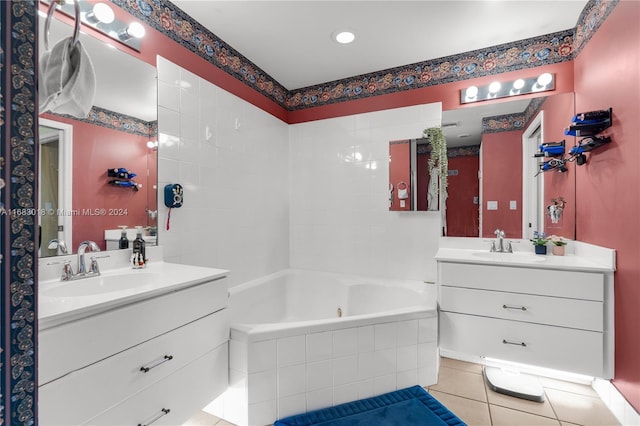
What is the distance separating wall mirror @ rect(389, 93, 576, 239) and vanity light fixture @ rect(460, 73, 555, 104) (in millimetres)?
70

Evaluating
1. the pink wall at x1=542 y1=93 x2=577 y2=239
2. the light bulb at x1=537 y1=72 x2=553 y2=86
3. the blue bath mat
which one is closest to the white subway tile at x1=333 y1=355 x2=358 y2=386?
the blue bath mat

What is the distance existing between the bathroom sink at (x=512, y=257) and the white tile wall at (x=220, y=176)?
Answer: 1.77m

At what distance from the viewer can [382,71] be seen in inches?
107

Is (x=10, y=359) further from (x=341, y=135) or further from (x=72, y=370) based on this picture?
(x=341, y=135)

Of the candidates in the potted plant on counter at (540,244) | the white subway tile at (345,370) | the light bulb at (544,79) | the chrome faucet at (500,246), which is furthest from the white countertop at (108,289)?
the light bulb at (544,79)

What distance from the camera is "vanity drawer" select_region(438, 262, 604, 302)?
162 cm

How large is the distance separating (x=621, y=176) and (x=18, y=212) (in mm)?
2267

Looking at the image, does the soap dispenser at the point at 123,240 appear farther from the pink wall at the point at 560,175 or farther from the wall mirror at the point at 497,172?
the pink wall at the point at 560,175

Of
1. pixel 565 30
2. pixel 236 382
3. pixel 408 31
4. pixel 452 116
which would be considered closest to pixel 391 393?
pixel 236 382

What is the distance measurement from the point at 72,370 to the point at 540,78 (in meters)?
3.11

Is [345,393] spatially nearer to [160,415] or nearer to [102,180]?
[160,415]

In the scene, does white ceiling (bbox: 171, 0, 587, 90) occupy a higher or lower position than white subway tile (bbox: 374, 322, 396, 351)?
higher

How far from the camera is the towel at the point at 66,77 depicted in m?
0.97

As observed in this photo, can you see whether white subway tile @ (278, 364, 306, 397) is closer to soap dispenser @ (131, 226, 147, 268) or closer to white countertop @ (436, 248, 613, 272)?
soap dispenser @ (131, 226, 147, 268)
